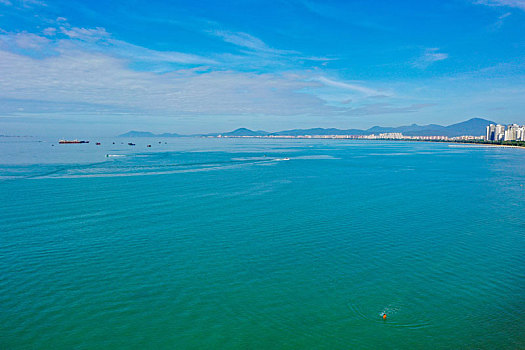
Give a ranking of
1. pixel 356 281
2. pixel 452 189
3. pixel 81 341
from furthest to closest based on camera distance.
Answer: pixel 452 189, pixel 356 281, pixel 81 341

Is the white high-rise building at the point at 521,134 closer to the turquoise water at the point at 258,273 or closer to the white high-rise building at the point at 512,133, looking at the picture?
the white high-rise building at the point at 512,133

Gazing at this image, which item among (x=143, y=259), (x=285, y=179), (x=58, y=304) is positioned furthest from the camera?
(x=285, y=179)

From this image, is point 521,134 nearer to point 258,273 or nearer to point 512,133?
point 512,133

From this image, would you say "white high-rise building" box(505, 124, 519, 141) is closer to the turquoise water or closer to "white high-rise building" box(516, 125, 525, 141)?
"white high-rise building" box(516, 125, 525, 141)

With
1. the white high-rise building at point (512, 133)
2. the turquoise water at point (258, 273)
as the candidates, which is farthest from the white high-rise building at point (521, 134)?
the turquoise water at point (258, 273)

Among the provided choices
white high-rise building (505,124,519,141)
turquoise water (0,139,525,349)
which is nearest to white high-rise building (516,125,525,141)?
white high-rise building (505,124,519,141)

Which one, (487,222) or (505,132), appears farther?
(505,132)

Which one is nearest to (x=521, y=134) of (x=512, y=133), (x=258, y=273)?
(x=512, y=133)

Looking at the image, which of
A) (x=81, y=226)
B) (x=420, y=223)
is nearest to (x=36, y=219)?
(x=81, y=226)

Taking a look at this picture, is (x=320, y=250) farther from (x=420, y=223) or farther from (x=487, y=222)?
(x=487, y=222)

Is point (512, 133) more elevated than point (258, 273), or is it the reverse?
point (512, 133)
